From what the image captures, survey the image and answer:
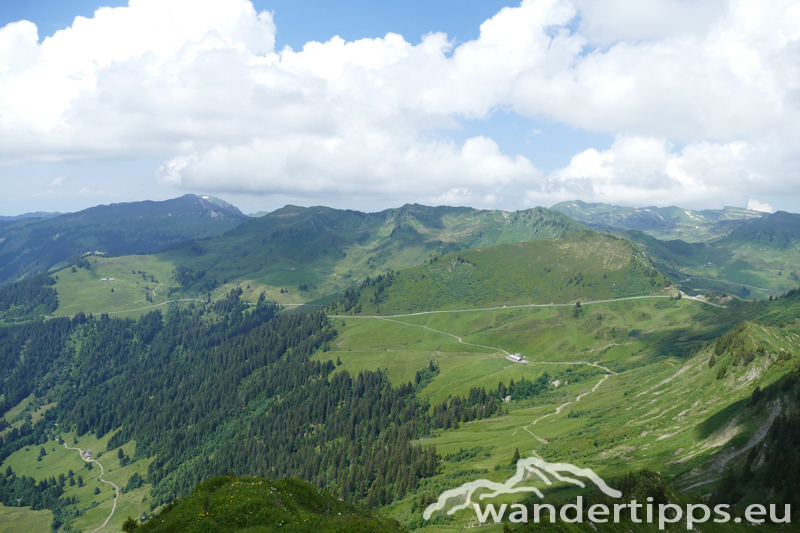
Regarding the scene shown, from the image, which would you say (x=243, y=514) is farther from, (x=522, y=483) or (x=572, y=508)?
(x=522, y=483)

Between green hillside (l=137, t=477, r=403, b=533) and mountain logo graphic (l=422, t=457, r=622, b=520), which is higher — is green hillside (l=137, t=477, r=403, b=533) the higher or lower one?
the higher one

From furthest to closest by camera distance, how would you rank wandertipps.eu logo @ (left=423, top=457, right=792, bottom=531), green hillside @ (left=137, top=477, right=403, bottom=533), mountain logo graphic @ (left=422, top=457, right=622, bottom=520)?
1. mountain logo graphic @ (left=422, top=457, right=622, bottom=520)
2. wandertipps.eu logo @ (left=423, top=457, right=792, bottom=531)
3. green hillside @ (left=137, top=477, right=403, bottom=533)

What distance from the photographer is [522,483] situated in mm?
106188

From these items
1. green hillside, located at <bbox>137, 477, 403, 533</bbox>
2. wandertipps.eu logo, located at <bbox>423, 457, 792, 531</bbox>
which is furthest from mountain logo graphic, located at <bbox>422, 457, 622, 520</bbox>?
green hillside, located at <bbox>137, 477, 403, 533</bbox>

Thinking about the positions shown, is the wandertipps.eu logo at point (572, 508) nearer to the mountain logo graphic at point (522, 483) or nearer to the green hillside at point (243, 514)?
the mountain logo graphic at point (522, 483)

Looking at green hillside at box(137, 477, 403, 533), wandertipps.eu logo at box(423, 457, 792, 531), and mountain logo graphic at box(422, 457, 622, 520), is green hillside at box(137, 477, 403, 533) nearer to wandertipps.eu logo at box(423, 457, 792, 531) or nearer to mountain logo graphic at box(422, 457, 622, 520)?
wandertipps.eu logo at box(423, 457, 792, 531)

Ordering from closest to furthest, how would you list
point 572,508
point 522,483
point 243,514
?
1. point 243,514
2. point 572,508
3. point 522,483

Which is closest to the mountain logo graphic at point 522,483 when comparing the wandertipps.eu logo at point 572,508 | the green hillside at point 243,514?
the wandertipps.eu logo at point 572,508

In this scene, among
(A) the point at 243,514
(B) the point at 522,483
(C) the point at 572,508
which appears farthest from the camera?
(B) the point at 522,483

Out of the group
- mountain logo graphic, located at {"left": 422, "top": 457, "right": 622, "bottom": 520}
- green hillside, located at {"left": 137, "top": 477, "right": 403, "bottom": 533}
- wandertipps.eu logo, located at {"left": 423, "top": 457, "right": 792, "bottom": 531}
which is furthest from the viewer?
mountain logo graphic, located at {"left": 422, "top": 457, "right": 622, "bottom": 520}

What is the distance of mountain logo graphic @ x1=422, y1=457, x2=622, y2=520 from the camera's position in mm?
97262

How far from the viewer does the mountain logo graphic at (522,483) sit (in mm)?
97262

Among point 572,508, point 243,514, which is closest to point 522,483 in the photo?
point 572,508

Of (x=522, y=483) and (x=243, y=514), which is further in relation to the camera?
(x=522, y=483)
